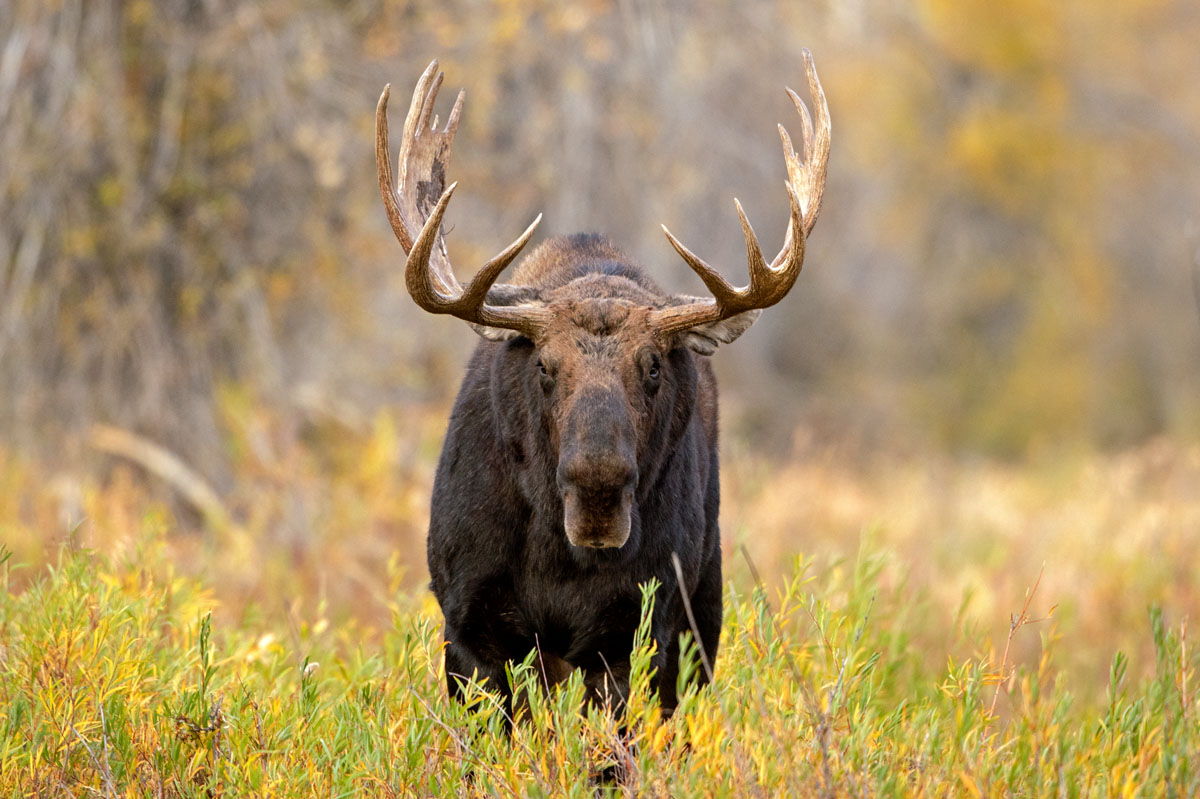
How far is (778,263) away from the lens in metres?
4.79

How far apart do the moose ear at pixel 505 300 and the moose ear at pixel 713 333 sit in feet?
1.68

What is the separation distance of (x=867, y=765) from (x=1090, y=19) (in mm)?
19476

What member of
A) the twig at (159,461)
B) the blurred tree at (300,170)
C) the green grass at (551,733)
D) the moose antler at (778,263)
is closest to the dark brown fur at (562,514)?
the moose antler at (778,263)

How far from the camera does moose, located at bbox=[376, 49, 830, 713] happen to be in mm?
4461

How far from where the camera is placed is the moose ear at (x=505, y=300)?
4.70 meters

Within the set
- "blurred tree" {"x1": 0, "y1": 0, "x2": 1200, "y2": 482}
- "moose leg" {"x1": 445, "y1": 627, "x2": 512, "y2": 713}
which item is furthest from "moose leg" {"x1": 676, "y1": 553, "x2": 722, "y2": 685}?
"blurred tree" {"x1": 0, "y1": 0, "x2": 1200, "y2": 482}

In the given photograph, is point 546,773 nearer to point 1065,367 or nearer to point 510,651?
point 510,651

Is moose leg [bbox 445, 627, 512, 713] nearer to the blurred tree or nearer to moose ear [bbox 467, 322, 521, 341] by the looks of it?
moose ear [bbox 467, 322, 521, 341]

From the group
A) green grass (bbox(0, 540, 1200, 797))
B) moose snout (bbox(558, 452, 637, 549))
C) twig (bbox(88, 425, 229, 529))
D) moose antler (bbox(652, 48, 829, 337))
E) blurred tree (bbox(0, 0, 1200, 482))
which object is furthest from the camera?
twig (bbox(88, 425, 229, 529))

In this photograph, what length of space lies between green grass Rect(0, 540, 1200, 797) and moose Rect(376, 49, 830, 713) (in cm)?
27

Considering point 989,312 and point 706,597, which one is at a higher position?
point 989,312

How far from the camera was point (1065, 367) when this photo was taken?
20500 mm

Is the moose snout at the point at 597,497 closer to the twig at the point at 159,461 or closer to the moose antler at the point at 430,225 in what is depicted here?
the moose antler at the point at 430,225

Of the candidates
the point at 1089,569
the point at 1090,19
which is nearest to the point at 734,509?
the point at 1089,569
